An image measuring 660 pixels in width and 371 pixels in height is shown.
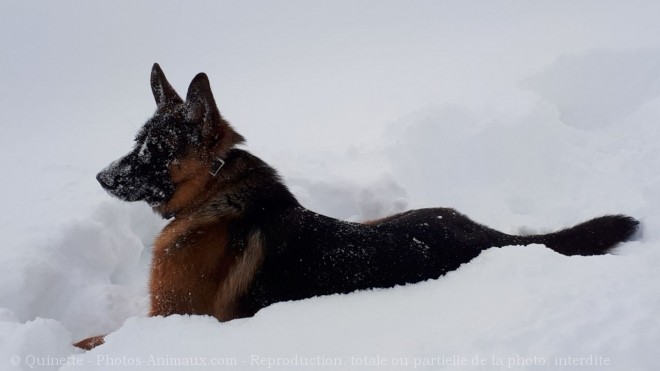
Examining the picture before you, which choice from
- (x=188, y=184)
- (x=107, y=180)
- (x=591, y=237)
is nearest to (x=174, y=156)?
(x=188, y=184)

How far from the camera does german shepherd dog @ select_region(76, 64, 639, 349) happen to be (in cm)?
299

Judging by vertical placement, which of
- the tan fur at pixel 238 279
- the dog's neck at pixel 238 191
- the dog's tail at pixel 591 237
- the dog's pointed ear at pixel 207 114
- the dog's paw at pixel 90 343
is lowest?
the dog's paw at pixel 90 343

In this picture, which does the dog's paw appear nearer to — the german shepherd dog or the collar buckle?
the german shepherd dog

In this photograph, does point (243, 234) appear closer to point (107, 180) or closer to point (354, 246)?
point (354, 246)

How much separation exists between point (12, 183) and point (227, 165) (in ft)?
13.4

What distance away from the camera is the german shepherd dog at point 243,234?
2986 millimetres

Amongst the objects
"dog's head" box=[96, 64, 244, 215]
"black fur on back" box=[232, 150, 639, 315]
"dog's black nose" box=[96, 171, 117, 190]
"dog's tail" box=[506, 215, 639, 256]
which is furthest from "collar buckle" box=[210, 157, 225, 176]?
"dog's tail" box=[506, 215, 639, 256]

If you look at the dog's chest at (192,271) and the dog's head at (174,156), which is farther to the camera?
the dog's head at (174,156)

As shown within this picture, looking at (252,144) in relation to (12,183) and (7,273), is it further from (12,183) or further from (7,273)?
(7,273)

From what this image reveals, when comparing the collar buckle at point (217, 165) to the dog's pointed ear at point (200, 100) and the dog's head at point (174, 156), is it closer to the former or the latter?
the dog's head at point (174, 156)

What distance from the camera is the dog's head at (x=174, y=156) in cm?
332

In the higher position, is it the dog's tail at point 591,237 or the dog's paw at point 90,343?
the dog's tail at point 591,237

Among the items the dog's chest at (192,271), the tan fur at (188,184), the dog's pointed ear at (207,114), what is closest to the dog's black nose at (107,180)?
the tan fur at (188,184)

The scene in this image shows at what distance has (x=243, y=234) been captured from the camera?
3225 mm
